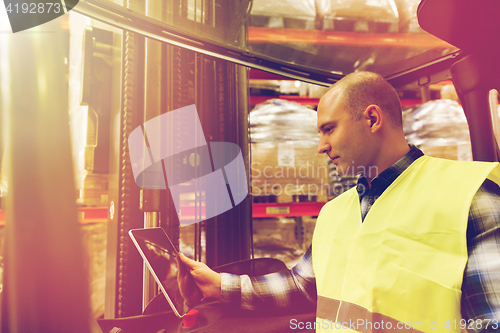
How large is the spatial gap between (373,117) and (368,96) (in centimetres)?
8

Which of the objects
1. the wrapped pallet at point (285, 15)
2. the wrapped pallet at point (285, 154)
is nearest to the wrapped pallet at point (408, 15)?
the wrapped pallet at point (285, 15)

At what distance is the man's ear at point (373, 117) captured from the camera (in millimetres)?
984

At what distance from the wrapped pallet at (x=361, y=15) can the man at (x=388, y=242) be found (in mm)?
1175

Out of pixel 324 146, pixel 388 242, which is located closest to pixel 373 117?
pixel 324 146

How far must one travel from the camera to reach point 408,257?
792 millimetres

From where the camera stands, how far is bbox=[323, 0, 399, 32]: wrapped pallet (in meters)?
2.01

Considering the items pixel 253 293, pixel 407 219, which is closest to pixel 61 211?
pixel 253 293

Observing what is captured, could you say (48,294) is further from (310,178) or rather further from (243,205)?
(310,178)

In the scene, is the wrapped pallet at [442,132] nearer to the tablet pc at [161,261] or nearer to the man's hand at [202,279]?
the man's hand at [202,279]

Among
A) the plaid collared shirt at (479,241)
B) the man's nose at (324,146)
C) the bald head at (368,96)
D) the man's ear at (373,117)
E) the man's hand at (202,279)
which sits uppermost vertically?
the bald head at (368,96)

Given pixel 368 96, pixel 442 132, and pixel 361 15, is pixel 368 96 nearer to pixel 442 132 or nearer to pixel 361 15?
pixel 361 15

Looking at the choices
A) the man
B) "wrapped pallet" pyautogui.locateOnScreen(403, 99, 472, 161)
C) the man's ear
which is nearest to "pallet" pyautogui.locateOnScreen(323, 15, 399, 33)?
"wrapped pallet" pyautogui.locateOnScreen(403, 99, 472, 161)

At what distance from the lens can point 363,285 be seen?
0.86m

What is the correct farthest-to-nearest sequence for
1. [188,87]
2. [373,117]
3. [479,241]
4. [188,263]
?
[188,87] → [188,263] → [373,117] → [479,241]
